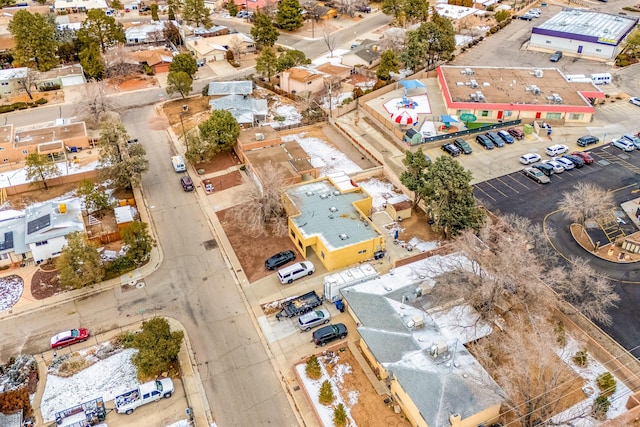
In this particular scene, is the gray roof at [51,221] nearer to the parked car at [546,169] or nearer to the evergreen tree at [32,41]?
the evergreen tree at [32,41]

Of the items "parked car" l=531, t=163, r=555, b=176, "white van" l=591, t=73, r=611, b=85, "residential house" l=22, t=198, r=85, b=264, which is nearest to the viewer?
"residential house" l=22, t=198, r=85, b=264

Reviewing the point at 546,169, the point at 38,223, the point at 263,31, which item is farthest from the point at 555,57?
the point at 38,223

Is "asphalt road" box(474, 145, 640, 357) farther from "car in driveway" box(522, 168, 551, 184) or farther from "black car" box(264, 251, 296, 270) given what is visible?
"black car" box(264, 251, 296, 270)

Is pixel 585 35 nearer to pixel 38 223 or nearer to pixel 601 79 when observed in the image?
pixel 601 79

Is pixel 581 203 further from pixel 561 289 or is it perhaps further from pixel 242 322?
pixel 242 322

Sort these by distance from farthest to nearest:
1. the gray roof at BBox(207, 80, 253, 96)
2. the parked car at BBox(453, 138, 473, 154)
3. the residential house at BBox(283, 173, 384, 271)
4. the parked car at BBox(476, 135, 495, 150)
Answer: the gray roof at BBox(207, 80, 253, 96) < the parked car at BBox(476, 135, 495, 150) < the parked car at BBox(453, 138, 473, 154) < the residential house at BBox(283, 173, 384, 271)

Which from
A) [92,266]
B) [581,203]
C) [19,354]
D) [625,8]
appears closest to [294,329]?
[92,266]

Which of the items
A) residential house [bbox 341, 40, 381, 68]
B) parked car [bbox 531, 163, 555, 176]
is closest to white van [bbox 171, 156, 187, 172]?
residential house [bbox 341, 40, 381, 68]

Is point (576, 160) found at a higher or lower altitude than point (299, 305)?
lower
